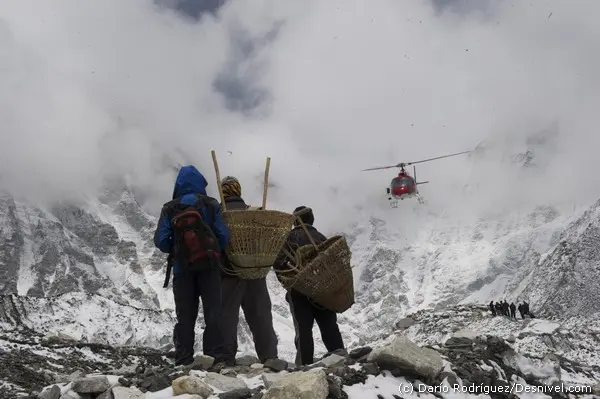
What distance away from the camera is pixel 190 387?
441 centimetres

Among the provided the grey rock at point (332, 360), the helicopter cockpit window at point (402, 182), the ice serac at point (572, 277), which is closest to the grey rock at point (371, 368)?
the grey rock at point (332, 360)

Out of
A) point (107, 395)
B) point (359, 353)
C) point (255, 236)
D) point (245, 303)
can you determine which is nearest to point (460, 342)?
point (359, 353)

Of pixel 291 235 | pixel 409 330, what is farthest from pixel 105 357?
pixel 409 330

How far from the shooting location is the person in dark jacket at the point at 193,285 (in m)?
Answer: 6.01

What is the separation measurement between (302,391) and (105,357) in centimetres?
702

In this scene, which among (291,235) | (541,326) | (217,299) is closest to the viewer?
(217,299)

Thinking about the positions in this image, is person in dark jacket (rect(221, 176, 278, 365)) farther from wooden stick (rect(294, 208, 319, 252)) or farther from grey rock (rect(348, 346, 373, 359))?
grey rock (rect(348, 346, 373, 359))

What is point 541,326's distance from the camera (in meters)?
24.5

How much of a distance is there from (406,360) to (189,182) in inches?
120

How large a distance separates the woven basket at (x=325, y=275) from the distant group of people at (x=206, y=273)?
232mm

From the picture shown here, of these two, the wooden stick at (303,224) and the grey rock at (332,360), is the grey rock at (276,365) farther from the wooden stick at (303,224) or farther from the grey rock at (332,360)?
the wooden stick at (303,224)

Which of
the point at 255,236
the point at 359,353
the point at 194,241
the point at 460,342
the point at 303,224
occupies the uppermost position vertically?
the point at 303,224

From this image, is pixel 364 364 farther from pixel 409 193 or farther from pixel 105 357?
pixel 409 193

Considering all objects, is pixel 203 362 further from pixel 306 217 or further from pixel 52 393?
pixel 306 217
